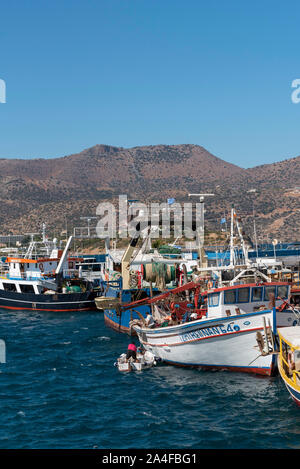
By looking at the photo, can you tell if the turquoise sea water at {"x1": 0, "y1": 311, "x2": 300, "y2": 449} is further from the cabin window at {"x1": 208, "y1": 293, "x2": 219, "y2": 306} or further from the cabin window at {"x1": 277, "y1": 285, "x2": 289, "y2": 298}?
the cabin window at {"x1": 277, "y1": 285, "x2": 289, "y2": 298}

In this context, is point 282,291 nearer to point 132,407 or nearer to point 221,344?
point 221,344

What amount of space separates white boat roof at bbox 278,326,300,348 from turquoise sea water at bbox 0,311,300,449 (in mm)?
2726

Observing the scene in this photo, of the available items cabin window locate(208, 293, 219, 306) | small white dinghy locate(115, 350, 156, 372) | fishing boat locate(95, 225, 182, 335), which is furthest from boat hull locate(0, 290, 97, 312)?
cabin window locate(208, 293, 219, 306)

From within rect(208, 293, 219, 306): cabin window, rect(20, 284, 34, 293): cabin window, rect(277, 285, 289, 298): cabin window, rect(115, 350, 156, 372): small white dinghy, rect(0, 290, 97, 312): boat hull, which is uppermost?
rect(277, 285, 289, 298): cabin window

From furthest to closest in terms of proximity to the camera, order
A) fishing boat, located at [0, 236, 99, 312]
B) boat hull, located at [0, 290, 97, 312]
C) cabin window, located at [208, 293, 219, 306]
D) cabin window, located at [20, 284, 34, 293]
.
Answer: cabin window, located at [20, 284, 34, 293]
fishing boat, located at [0, 236, 99, 312]
boat hull, located at [0, 290, 97, 312]
cabin window, located at [208, 293, 219, 306]

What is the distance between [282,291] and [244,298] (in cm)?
232

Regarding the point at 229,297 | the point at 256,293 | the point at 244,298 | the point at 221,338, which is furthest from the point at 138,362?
the point at 256,293

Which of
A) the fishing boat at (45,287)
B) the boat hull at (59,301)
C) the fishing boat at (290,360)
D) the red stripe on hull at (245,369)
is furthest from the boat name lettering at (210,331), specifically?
the fishing boat at (45,287)

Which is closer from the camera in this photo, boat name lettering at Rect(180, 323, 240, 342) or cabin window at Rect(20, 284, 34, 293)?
boat name lettering at Rect(180, 323, 240, 342)

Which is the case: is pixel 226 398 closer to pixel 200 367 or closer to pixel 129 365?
pixel 200 367

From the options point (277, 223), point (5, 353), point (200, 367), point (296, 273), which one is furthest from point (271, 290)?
point (277, 223)

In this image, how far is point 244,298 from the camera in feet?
101

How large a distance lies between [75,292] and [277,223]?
76.8 meters

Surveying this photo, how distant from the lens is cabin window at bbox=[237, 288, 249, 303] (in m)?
30.6
